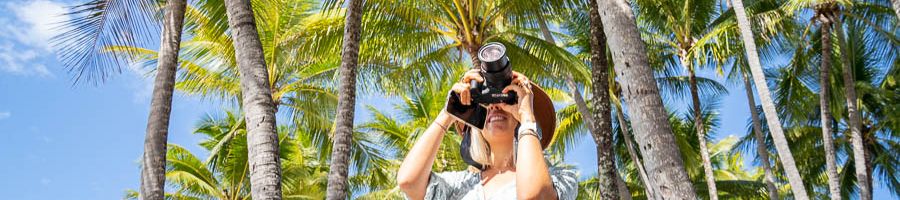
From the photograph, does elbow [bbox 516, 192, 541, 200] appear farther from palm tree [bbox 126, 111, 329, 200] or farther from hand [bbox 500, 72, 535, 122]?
palm tree [bbox 126, 111, 329, 200]

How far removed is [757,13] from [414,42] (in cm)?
693

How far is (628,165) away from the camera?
26359mm

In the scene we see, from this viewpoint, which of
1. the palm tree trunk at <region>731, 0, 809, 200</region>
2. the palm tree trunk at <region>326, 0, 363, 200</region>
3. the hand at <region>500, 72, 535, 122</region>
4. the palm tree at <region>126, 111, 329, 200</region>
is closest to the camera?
the hand at <region>500, 72, 535, 122</region>

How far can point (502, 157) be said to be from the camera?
3.01m

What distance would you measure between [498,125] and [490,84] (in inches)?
5.3

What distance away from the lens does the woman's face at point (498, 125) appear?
2998mm

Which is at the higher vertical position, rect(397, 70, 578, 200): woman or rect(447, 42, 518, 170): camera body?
rect(447, 42, 518, 170): camera body

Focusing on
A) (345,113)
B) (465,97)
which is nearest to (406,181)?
(465,97)

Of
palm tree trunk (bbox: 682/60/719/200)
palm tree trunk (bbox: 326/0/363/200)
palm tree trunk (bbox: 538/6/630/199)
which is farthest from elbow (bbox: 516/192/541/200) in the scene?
palm tree trunk (bbox: 682/60/719/200)

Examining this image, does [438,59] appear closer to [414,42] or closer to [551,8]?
[414,42]

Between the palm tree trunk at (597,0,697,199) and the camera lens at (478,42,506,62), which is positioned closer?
the camera lens at (478,42,506,62)

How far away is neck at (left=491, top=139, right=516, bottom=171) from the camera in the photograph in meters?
3.01

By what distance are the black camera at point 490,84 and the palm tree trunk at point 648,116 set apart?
3.25m

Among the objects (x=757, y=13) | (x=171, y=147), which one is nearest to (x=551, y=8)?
(x=757, y=13)
